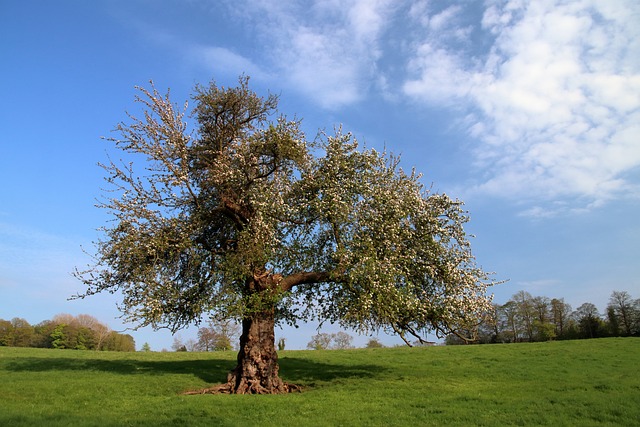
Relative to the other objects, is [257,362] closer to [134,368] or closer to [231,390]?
[231,390]

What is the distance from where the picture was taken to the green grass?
1695 centimetres

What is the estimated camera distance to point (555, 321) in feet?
317

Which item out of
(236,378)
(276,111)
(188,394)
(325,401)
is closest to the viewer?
(325,401)

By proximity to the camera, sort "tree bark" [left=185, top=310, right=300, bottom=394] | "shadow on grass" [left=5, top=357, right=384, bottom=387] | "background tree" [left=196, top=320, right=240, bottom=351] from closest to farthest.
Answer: "tree bark" [left=185, top=310, right=300, bottom=394], "shadow on grass" [left=5, top=357, right=384, bottom=387], "background tree" [left=196, top=320, right=240, bottom=351]

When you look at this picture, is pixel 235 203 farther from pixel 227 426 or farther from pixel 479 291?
pixel 479 291

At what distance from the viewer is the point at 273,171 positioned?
26.7 meters

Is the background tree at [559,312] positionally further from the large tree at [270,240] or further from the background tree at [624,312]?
the large tree at [270,240]

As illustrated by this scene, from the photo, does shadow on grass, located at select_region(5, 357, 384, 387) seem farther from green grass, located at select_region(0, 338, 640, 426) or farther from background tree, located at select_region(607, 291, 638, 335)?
background tree, located at select_region(607, 291, 638, 335)

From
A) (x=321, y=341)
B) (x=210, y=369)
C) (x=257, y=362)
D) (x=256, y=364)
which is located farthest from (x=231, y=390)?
(x=321, y=341)

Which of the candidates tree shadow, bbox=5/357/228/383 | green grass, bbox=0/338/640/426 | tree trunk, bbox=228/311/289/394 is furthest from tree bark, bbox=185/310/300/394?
tree shadow, bbox=5/357/228/383

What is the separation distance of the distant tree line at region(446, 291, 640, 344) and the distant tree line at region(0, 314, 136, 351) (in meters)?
66.7

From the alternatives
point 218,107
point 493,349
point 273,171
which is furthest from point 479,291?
point 493,349

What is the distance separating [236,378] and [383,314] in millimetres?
9083

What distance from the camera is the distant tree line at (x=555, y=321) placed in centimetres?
8256
